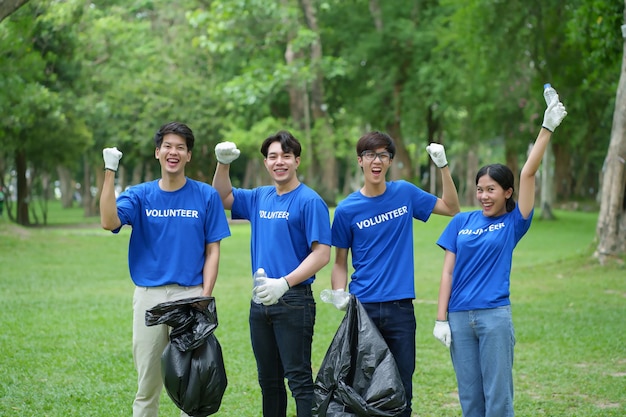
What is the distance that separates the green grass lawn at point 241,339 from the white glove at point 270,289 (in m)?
2.08

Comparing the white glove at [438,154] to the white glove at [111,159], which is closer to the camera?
the white glove at [111,159]

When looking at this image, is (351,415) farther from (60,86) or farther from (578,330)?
(60,86)

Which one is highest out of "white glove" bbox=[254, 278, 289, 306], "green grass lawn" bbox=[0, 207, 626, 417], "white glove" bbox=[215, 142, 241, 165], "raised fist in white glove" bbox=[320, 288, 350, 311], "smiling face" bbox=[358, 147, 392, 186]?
"white glove" bbox=[215, 142, 241, 165]

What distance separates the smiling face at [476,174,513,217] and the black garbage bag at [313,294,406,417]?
33.9 inches

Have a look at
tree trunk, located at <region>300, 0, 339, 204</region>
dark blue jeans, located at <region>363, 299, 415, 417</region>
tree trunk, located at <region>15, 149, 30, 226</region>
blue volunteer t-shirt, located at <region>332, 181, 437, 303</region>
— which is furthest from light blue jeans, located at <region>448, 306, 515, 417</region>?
tree trunk, located at <region>15, 149, 30, 226</region>

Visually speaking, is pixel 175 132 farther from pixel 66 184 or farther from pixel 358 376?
pixel 66 184

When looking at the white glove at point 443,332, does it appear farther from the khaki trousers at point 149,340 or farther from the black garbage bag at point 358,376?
the khaki trousers at point 149,340

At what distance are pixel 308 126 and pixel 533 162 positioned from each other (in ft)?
92.7

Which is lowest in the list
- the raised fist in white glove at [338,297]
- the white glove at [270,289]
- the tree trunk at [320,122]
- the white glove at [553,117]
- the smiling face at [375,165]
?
the raised fist in white glove at [338,297]

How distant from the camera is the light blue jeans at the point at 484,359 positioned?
476 cm

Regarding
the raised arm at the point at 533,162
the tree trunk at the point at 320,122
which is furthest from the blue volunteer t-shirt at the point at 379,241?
the tree trunk at the point at 320,122

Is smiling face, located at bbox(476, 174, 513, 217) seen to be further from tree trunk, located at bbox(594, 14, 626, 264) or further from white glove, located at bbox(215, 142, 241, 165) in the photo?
tree trunk, located at bbox(594, 14, 626, 264)

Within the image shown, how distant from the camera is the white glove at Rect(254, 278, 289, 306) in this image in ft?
15.5

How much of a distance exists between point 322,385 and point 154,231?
124cm
